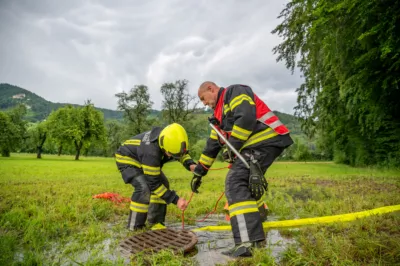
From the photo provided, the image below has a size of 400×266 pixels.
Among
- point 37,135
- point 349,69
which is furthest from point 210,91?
point 37,135

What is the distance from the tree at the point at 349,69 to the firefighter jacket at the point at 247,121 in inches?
194

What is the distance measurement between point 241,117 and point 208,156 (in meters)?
1.04

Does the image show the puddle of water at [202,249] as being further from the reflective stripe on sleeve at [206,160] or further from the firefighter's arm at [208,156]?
the reflective stripe on sleeve at [206,160]

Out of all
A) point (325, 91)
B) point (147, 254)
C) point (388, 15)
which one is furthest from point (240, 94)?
point (325, 91)

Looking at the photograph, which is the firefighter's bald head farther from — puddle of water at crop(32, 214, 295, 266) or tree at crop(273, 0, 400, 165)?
tree at crop(273, 0, 400, 165)

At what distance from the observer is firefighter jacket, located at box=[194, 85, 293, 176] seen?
3445 mm

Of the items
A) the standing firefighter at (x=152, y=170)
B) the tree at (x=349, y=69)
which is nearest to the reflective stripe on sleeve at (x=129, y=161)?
the standing firefighter at (x=152, y=170)

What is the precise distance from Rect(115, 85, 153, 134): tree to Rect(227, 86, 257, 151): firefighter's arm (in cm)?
4012

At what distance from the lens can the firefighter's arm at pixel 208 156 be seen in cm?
415

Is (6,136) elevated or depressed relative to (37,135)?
depressed

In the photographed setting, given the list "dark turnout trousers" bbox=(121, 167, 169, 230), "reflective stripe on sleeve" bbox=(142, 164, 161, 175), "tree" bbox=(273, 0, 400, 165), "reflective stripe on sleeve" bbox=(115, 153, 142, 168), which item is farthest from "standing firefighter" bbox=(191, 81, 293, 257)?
"tree" bbox=(273, 0, 400, 165)

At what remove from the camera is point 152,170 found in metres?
4.22

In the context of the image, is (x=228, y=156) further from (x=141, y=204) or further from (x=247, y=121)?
(x=141, y=204)

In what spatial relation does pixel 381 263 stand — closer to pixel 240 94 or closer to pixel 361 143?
pixel 240 94
